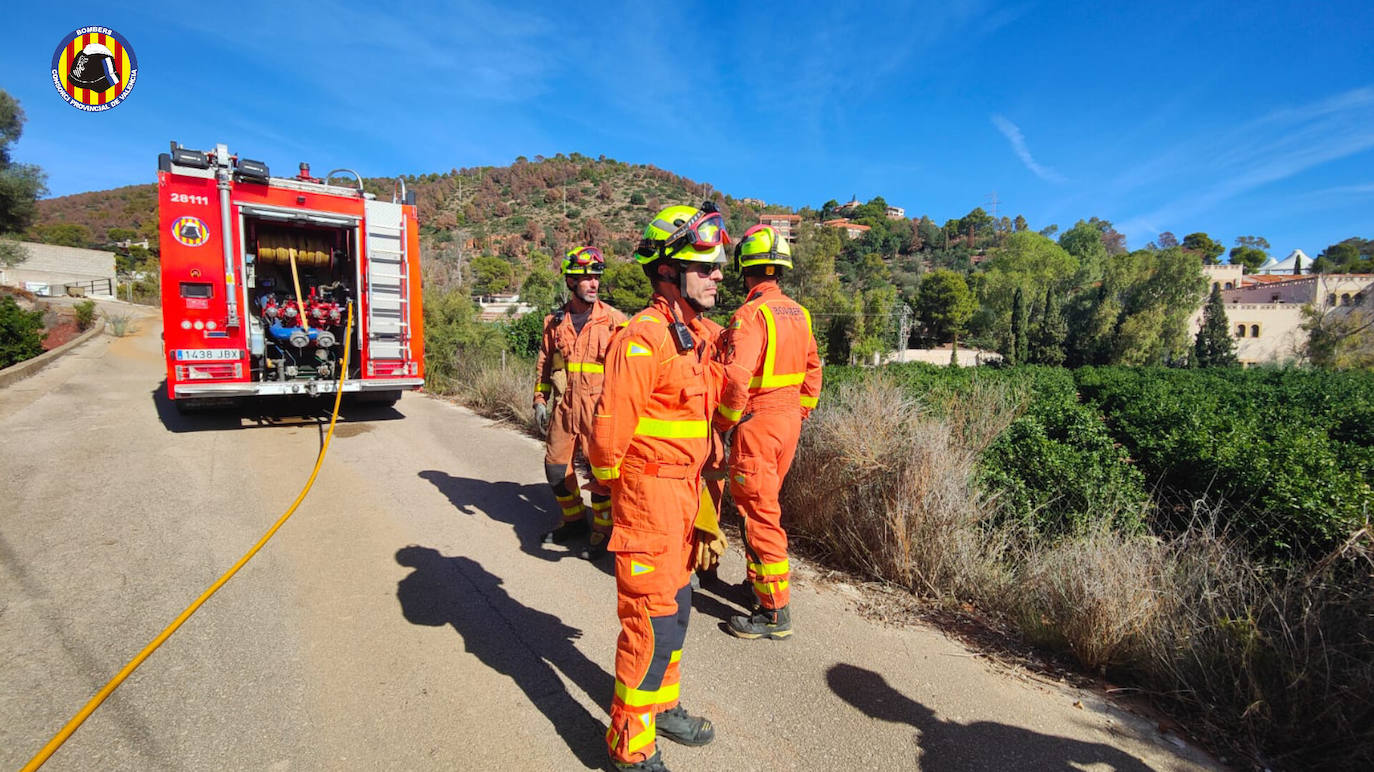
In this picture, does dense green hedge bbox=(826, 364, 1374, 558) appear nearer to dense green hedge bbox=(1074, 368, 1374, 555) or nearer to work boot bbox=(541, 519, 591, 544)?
dense green hedge bbox=(1074, 368, 1374, 555)

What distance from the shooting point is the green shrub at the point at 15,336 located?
12086mm

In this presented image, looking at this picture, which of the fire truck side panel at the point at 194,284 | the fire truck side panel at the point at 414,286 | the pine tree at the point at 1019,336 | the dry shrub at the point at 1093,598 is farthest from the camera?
the pine tree at the point at 1019,336

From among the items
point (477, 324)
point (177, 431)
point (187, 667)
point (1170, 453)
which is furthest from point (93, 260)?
point (1170, 453)

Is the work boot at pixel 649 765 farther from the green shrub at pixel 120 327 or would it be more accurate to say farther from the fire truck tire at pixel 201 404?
the green shrub at pixel 120 327

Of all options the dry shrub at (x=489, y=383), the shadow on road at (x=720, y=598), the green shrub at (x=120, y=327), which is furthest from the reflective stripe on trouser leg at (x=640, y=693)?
the green shrub at (x=120, y=327)

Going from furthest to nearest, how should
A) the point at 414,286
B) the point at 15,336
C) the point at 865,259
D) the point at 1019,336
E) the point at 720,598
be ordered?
1. the point at 865,259
2. the point at 1019,336
3. the point at 15,336
4. the point at 414,286
5. the point at 720,598

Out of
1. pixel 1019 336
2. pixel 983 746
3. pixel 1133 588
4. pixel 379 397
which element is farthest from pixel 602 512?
pixel 1019 336

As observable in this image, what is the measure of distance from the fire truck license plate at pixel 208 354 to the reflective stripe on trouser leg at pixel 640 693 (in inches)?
298

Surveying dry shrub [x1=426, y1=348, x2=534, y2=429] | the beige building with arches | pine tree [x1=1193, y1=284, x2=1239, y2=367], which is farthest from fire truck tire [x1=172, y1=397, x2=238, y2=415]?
the beige building with arches

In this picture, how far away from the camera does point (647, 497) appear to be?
7.45 feet

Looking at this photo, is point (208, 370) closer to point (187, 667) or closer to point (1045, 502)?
point (187, 667)

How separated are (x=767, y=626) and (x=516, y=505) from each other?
2953 millimetres

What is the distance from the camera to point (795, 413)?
11.5ft

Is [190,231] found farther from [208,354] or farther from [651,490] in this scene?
[651,490]
